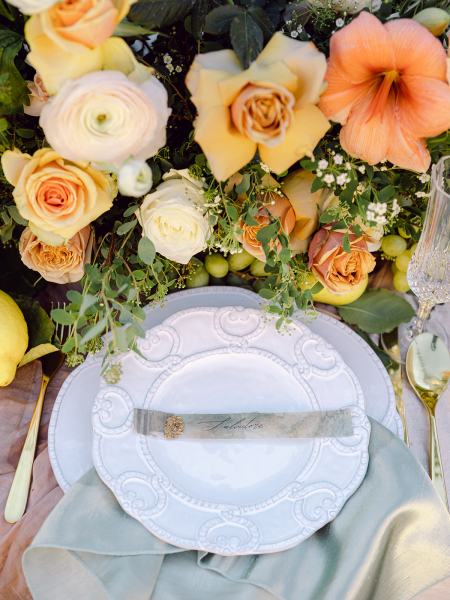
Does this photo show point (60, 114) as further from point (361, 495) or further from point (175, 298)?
point (361, 495)

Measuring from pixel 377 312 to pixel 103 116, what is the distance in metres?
0.48

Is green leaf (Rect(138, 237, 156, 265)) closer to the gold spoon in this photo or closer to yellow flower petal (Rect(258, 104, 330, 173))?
yellow flower petal (Rect(258, 104, 330, 173))

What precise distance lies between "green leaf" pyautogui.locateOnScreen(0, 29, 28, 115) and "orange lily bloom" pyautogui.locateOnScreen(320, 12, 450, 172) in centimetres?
28

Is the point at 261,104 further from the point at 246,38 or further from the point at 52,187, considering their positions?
the point at 52,187

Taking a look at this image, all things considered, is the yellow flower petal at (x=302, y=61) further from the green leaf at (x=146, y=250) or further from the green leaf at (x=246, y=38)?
the green leaf at (x=146, y=250)

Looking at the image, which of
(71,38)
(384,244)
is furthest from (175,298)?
(71,38)

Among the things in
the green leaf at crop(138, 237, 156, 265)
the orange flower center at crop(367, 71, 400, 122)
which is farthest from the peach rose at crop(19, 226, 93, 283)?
the orange flower center at crop(367, 71, 400, 122)

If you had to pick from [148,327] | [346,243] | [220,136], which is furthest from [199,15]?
[148,327]

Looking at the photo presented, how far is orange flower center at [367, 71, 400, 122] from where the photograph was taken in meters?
0.54

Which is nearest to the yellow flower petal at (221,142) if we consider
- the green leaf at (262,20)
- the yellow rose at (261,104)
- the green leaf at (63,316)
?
the yellow rose at (261,104)

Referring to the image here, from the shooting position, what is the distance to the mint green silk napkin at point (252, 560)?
61 centimetres

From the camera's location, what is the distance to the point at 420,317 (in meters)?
0.82

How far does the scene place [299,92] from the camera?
51cm

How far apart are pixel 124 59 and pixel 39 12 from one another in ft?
0.27
